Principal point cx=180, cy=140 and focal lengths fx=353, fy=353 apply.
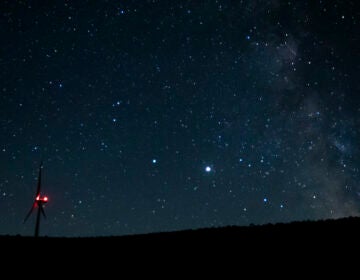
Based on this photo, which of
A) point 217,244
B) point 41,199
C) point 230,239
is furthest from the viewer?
point 41,199

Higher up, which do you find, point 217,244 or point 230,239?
point 230,239

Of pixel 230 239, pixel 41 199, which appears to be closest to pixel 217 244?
pixel 230 239

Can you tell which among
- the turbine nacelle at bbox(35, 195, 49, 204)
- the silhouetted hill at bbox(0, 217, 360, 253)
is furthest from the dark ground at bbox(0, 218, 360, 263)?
the turbine nacelle at bbox(35, 195, 49, 204)

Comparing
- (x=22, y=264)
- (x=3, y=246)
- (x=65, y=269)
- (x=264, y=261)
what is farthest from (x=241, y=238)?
(x=3, y=246)

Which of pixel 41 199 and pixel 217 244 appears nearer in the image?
pixel 217 244

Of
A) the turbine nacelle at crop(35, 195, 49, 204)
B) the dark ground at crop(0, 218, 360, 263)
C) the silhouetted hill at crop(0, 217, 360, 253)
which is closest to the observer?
the dark ground at crop(0, 218, 360, 263)

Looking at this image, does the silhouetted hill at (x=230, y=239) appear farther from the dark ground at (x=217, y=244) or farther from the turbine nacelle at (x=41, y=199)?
the turbine nacelle at (x=41, y=199)

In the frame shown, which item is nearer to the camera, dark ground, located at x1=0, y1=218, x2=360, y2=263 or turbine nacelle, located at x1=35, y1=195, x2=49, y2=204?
dark ground, located at x1=0, y1=218, x2=360, y2=263

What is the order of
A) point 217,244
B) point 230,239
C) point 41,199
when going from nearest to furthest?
point 217,244 → point 230,239 → point 41,199

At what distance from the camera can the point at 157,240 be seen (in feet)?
33.7

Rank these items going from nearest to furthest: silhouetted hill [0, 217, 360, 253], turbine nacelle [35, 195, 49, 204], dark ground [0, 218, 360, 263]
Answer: dark ground [0, 218, 360, 263] < silhouetted hill [0, 217, 360, 253] < turbine nacelle [35, 195, 49, 204]

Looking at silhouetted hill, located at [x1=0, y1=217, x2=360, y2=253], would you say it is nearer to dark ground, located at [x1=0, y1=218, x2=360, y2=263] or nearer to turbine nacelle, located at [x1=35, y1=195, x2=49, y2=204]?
dark ground, located at [x1=0, y1=218, x2=360, y2=263]

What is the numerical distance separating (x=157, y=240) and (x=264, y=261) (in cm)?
320

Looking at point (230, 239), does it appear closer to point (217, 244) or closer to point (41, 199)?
point (217, 244)
